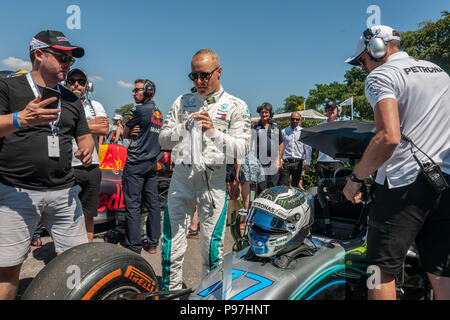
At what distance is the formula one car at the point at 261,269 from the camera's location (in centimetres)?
157

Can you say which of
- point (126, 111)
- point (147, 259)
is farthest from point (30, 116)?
point (126, 111)

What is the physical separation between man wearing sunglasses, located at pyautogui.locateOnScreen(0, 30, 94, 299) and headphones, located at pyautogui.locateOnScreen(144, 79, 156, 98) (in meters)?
1.71

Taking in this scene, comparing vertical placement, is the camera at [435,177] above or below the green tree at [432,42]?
below

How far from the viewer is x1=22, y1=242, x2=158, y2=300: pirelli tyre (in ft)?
5.05

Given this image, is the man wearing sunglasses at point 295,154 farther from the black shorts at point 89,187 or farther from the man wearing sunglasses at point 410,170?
the man wearing sunglasses at point 410,170

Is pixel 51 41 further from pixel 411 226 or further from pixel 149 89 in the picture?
pixel 411 226

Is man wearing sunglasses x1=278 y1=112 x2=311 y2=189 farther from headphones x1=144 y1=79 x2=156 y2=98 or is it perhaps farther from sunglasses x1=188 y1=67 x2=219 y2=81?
sunglasses x1=188 y1=67 x2=219 y2=81

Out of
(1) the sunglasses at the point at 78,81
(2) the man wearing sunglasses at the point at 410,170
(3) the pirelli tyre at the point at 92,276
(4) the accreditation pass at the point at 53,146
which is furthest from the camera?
(1) the sunglasses at the point at 78,81

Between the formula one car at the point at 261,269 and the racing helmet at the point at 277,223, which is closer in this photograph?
the formula one car at the point at 261,269

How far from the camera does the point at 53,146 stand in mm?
2029

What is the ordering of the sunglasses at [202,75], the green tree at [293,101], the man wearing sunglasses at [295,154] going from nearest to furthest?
the sunglasses at [202,75]
the man wearing sunglasses at [295,154]
the green tree at [293,101]

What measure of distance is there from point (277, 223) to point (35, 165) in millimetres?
1579

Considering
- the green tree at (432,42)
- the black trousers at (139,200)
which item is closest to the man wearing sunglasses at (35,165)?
the black trousers at (139,200)

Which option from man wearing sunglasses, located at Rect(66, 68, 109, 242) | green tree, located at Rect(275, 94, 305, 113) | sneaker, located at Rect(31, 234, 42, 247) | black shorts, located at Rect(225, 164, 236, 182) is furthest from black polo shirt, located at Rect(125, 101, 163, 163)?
green tree, located at Rect(275, 94, 305, 113)
